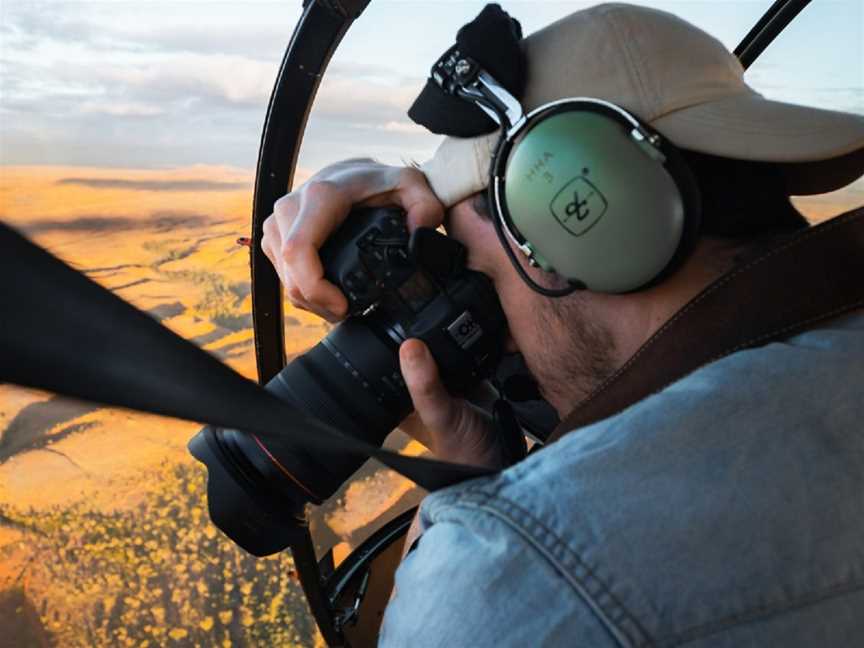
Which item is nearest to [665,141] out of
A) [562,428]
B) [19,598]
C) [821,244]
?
[821,244]

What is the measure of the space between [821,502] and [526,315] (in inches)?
15.1

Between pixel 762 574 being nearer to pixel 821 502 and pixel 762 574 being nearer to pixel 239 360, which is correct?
pixel 821 502

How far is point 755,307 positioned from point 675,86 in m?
0.23

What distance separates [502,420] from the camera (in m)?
0.98

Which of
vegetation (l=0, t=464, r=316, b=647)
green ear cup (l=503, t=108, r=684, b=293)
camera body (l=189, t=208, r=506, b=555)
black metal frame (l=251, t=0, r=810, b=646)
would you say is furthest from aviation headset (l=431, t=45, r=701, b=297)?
vegetation (l=0, t=464, r=316, b=647)

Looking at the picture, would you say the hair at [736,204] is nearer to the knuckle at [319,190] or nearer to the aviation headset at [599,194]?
the aviation headset at [599,194]

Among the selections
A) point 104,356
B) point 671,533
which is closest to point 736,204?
point 671,533

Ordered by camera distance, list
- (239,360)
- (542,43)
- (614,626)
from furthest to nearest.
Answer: (239,360) < (542,43) < (614,626)

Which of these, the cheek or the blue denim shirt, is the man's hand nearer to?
the cheek

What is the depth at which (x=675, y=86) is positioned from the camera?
72 cm

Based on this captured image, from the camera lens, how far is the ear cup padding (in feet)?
2.25

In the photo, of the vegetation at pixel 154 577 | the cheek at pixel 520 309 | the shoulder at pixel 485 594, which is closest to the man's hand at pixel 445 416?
the cheek at pixel 520 309

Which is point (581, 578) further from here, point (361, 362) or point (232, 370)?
point (361, 362)

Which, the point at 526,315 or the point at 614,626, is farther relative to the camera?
the point at 526,315
